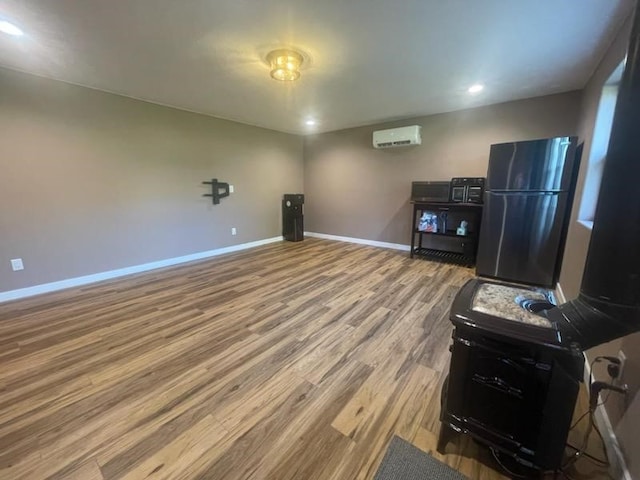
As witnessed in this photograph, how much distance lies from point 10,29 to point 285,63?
6.76 ft

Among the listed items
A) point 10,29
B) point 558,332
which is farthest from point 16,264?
point 558,332

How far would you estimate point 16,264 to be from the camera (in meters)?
2.86

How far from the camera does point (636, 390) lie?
1.02 m

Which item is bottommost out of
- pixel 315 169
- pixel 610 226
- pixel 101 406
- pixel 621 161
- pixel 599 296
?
pixel 101 406

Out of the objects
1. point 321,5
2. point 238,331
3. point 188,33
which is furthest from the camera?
point 238,331

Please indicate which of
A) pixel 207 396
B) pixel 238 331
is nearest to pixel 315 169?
pixel 238 331

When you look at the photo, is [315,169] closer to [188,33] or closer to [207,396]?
[188,33]

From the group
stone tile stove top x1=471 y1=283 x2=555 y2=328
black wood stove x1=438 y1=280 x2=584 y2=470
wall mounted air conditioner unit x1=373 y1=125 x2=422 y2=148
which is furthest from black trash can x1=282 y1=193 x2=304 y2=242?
black wood stove x1=438 y1=280 x2=584 y2=470

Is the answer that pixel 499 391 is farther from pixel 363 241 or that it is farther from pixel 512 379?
pixel 363 241

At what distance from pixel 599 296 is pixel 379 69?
2541 millimetres

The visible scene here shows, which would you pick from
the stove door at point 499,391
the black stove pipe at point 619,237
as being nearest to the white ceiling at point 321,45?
the black stove pipe at point 619,237

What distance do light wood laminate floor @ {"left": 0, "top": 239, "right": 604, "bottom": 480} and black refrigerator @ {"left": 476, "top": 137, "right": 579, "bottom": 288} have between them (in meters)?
1.05

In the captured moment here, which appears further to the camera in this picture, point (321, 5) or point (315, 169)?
point (315, 169)

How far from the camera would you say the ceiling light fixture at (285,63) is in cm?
227
